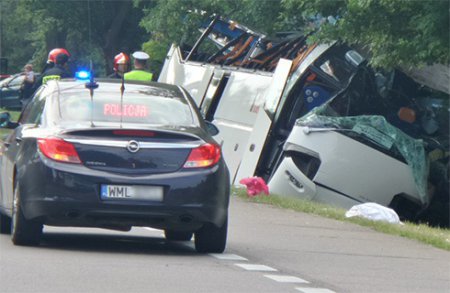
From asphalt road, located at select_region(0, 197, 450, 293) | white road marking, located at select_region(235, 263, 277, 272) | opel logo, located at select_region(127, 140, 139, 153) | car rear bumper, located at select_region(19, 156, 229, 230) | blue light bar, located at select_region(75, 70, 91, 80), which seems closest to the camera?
asphalt road, located at select_region(0, 197, 450, 293)

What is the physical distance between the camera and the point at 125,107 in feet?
37.4

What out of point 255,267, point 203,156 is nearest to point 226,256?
point 255,267

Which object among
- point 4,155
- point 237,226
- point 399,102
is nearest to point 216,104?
point 399,102

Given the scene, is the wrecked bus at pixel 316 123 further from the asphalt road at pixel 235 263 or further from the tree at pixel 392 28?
the asphalt road at pixel 235 263

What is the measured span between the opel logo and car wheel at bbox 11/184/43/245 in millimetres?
1012

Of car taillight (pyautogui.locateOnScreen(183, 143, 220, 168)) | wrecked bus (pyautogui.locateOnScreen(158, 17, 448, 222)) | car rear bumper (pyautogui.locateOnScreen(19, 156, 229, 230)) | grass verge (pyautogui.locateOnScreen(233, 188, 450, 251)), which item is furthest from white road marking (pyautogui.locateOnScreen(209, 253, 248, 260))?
wrecked bus (pyautogui.locateOnScreen(158, 17, 448, 222))

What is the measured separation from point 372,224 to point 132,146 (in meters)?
5.11

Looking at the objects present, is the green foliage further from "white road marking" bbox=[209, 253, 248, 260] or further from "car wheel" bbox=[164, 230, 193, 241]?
"white road marking" bbox=[209, 253, 248, 260]

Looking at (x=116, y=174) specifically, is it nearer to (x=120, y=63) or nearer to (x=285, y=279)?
(x=285, y=279)

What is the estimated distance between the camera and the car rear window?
11281 mm

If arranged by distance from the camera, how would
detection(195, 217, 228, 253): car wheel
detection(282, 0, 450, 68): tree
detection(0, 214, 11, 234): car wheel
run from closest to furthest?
Result: detection(195, 217, 228, 253): car wheel, detection(0, 214, 11, 234): car wheel, detection(282, 0, 450, 68): tree

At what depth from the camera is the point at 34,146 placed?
10.9 m

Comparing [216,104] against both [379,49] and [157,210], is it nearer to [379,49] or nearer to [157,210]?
[379,49]

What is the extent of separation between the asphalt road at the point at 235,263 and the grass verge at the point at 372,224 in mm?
223
